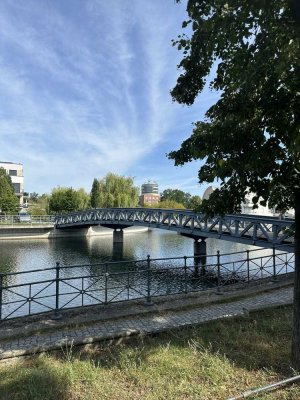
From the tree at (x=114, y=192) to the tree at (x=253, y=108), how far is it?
55.6 metres

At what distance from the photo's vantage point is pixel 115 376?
452cm

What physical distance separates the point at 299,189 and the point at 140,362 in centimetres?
304

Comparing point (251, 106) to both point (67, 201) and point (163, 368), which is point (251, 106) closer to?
point (163, 368)

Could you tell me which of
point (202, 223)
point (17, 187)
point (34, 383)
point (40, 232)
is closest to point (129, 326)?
point (34, 383)

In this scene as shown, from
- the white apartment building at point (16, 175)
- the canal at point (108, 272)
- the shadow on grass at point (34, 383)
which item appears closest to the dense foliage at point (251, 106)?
the shadow on grass at point (34, 383)

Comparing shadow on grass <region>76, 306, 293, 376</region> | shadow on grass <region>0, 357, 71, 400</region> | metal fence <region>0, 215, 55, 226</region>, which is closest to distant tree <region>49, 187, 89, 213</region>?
metal fence <region>0, 215, 55, 226</region>

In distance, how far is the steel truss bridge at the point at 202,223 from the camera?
18531 millimetres

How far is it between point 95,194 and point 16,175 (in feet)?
98.2

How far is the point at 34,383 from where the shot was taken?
4.25 m

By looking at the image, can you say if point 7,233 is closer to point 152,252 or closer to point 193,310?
point 152,252

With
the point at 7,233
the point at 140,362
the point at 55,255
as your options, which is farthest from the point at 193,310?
the point at 7,233

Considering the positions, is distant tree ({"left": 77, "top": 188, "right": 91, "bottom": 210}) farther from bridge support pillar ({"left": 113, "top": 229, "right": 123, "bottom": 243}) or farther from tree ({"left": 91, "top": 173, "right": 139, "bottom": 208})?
bridge support pillar ({"left": 113, "top": 229, "right": 123, "bottom": 243})

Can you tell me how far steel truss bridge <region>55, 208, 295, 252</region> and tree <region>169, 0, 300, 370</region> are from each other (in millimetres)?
967

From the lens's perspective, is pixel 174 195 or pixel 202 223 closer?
pixel 202 223
